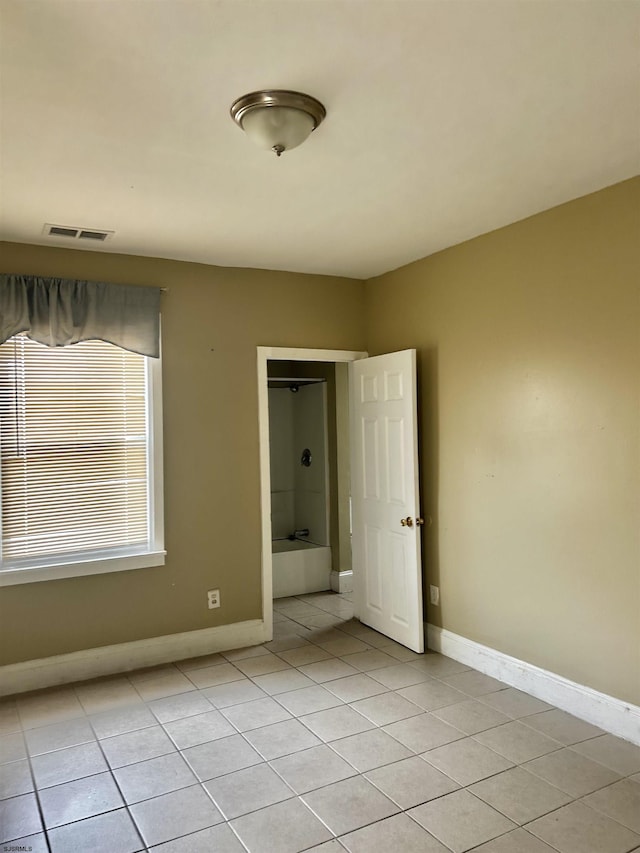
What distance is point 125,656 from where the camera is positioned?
3.89 m

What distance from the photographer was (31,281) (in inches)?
143

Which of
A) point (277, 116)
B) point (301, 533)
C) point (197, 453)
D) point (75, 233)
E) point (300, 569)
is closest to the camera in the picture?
point (277, 116)

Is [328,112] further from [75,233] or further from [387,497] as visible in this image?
[387,497]

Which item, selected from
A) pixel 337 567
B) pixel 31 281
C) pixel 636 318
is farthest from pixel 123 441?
pixel 636 318

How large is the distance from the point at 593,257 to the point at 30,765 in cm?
346

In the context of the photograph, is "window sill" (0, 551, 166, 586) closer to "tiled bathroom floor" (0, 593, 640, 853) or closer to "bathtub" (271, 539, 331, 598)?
"tiled bathroom floor" (0, 593, 640, 853)

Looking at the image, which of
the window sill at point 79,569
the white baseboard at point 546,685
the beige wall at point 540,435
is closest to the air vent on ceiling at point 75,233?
the window sill at point 79,569

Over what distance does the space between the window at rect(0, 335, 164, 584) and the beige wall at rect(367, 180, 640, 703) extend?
71.6 inches

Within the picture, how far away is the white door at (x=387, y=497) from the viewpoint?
407 centimetres

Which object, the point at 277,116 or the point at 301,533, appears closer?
the point at 277,116

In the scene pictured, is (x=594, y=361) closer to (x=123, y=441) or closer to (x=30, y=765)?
(x=123, y=441)

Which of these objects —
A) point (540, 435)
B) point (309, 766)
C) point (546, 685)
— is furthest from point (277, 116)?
point (546, 685)

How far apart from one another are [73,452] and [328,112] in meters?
2.51

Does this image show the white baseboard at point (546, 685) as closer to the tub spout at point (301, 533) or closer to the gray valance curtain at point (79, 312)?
the tub spout at point (301, 533)
